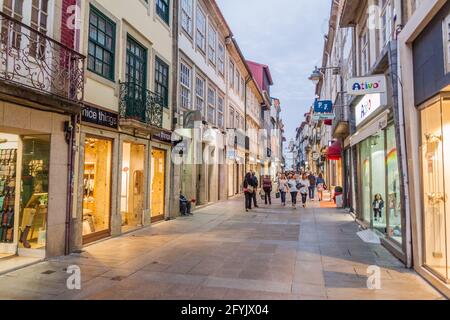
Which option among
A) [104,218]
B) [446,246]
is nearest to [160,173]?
[104,218]

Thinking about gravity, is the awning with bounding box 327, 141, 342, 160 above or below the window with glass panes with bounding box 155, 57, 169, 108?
below

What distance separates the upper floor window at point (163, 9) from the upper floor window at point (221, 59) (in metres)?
7.76

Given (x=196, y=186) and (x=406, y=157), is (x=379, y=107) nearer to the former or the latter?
(x=406, y=157)

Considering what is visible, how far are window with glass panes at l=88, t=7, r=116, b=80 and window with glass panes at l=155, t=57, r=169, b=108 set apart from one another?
2764mm

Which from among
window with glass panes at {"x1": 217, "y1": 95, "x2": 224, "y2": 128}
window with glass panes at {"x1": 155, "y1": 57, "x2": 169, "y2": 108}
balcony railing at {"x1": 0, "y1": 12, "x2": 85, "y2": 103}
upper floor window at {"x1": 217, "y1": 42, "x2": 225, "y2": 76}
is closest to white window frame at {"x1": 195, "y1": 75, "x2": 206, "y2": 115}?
window with glass panes at {"x1": 217, "y1": 95, "x2": 224, "y2": 128}

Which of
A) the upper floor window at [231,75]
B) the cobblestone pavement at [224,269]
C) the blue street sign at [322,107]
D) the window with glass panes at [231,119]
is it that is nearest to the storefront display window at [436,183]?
the cobblestone pavement at [224,269]

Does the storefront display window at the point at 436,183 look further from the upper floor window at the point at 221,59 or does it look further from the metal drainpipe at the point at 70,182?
the upper floor window at the point at 221,59

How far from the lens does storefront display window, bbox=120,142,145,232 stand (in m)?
11.1

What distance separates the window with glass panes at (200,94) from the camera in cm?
1707

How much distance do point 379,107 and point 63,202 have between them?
7.61 metres

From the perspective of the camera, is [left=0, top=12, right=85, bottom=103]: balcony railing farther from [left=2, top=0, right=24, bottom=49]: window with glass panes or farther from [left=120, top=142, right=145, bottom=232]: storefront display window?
[left=120, top=142, right=145, bottom=232]: storefront display window

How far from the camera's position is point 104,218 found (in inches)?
373

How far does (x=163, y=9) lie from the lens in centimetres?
1302

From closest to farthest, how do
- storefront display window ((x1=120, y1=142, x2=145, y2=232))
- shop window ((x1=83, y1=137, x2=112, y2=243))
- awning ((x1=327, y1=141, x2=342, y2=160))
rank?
shop window ((x1=83, y1=137, x2=112, y2=243))
storefront display window ((x1=120, y1=142, x2=145, y2=232))
awning ((x1=327, y1=141, x2=342, y2=160))
